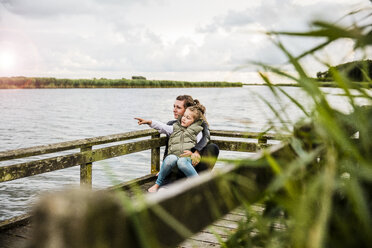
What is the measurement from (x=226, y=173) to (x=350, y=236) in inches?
9.2

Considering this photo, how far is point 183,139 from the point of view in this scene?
4.53 meters

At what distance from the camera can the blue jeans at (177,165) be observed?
169 inches

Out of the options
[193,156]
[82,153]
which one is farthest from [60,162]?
[193,156]

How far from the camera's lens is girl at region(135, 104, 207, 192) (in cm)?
439

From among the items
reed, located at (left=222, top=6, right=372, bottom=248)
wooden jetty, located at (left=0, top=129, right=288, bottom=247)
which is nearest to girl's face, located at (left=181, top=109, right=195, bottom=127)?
wooden jetty, located at (left=0, top=129, right=288, bottom=247)

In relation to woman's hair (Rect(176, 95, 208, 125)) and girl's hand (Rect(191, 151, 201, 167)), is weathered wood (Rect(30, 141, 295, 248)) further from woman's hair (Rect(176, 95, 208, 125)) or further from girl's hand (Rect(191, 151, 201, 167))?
woman's hair (Rect(176, 95, 208, 125))

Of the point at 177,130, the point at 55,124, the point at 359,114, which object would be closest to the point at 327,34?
the point at 359,114

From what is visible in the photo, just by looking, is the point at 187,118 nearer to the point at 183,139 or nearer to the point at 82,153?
the point at 183,139

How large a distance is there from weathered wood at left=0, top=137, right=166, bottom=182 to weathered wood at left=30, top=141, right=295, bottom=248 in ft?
9.55

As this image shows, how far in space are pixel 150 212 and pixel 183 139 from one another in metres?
4.00

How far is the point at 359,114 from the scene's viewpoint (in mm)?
514

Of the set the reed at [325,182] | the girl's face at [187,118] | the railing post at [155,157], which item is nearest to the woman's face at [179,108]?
the girl's face at [187,118]

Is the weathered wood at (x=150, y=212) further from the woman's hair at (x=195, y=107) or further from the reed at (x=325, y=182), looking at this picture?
the woman's hair at (x=195, y=107)

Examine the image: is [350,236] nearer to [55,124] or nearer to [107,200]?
[107,200]
